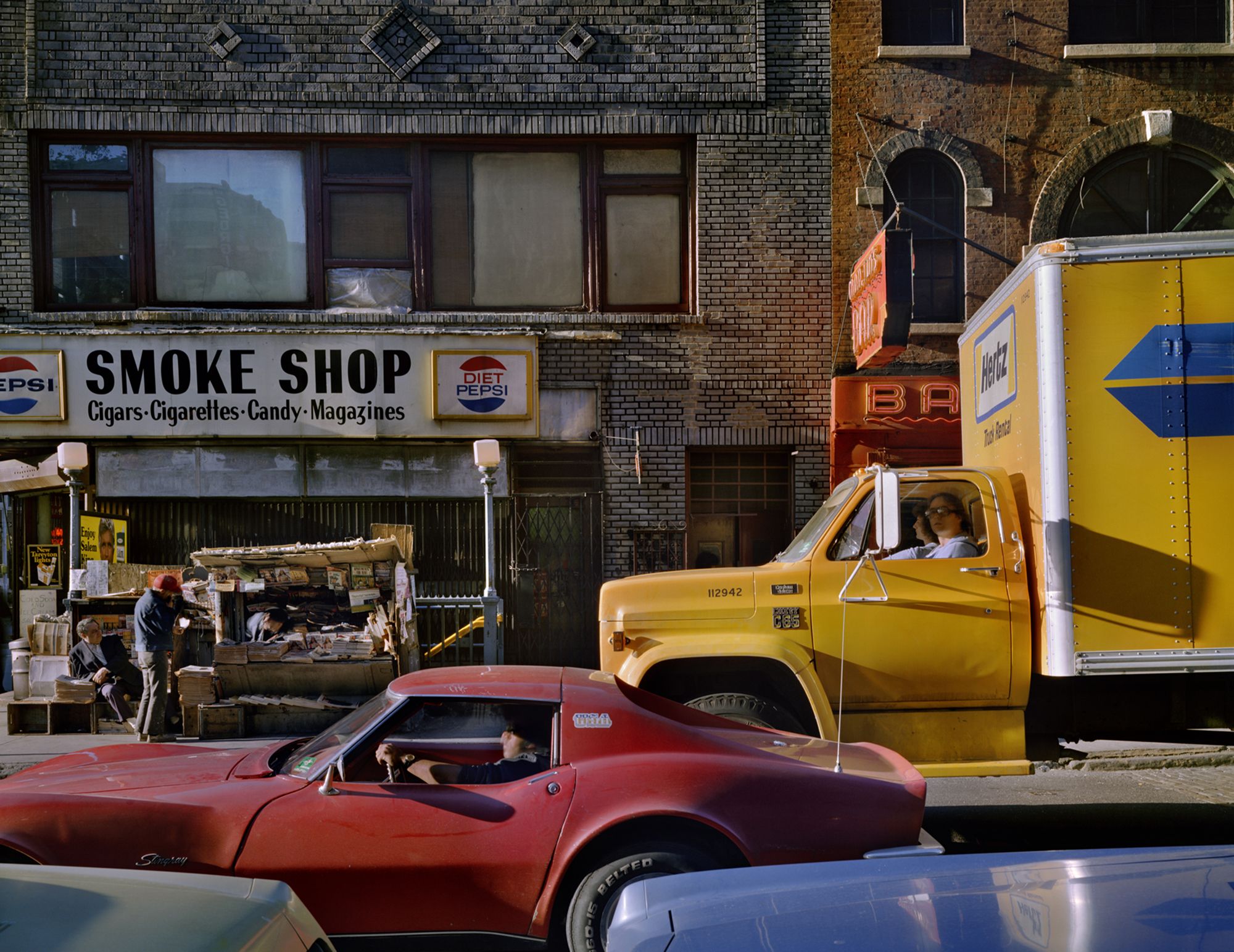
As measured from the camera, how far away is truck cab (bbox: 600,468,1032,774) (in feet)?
20.3

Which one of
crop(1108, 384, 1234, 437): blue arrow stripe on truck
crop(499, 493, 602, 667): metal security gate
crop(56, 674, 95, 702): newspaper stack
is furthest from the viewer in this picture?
crop(499, 493, 602, 667): metal security gate

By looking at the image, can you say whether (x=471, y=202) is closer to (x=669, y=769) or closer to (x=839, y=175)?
(x=839, y=175)

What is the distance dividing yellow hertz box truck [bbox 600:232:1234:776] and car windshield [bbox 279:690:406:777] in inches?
80.8

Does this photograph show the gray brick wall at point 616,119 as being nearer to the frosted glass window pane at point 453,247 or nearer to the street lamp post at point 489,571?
the frosted glass window pane at point 453,247

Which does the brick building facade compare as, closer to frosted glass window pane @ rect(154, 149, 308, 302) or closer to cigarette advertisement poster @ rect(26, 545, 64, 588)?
frosted glass window pane @ rect(154, 149, 308, 302)

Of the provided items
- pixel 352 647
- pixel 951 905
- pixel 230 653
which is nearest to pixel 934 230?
pixel 352 647

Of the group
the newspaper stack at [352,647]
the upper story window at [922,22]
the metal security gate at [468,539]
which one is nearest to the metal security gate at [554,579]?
the metal security gate at [468,539]

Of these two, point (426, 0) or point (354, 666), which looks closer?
point (354, 666)

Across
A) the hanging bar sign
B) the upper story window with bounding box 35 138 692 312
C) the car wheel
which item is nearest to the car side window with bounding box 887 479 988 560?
the car wheel

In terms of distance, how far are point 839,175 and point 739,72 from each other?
1.78 m

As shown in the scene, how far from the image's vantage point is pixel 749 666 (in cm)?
636

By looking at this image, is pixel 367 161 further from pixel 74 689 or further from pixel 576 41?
pixel 74 689

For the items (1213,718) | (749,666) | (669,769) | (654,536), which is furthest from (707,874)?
(654,536)

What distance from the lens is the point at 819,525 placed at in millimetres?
6832
